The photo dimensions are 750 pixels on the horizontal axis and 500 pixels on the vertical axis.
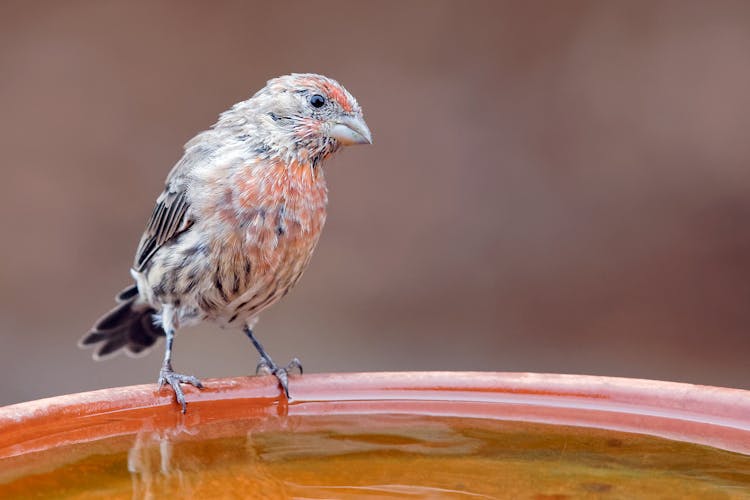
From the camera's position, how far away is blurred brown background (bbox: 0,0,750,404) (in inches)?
303

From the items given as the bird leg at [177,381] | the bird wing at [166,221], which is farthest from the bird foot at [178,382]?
the bird wing at [166,221]

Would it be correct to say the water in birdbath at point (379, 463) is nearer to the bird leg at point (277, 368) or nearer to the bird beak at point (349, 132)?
Answer: the bird leg at point (277, 368)

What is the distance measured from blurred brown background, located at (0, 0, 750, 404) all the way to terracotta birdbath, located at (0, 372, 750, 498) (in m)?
4.34

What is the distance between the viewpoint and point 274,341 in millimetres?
8055

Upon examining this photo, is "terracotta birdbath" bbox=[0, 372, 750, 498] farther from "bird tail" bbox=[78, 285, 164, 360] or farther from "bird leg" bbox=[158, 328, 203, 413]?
"bird tail" bbox=[78, 285, 164, 360]

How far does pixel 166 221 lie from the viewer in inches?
167

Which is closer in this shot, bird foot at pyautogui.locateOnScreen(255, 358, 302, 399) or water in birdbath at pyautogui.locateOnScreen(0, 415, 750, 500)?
water in birdbath at pyautogui.locateOnScreen(0, 415, 750, 500)

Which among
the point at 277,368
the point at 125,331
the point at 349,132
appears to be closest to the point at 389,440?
the point at 277,368

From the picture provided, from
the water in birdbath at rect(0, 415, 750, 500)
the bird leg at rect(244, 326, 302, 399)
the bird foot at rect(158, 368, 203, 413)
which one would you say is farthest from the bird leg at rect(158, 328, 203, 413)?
the bird leg at rect(244, 326, 302, 399)

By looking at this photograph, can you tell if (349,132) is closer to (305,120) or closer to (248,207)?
(305,120)

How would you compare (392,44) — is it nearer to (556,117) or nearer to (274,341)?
(556,117)

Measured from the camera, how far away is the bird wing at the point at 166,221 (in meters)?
4.11

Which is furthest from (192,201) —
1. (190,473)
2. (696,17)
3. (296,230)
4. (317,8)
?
(696,17)

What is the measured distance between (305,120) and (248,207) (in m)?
0.39
